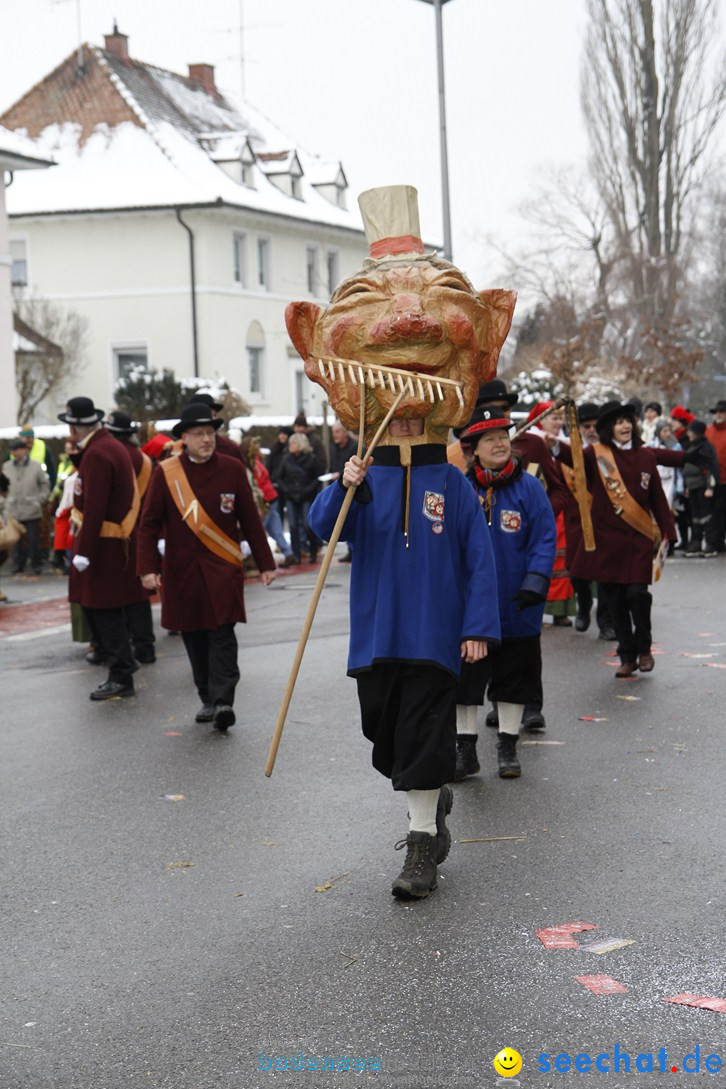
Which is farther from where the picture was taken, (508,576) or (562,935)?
(508,576)

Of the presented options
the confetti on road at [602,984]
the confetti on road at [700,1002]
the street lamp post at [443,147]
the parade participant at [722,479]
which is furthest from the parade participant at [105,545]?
the street lamp post at [443,147]

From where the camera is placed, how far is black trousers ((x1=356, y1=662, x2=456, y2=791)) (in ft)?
17.8

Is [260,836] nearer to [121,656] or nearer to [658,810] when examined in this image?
[658,810]

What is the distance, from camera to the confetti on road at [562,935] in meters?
4.78

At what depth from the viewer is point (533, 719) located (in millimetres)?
8141

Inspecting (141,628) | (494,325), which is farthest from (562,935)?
(141,628)

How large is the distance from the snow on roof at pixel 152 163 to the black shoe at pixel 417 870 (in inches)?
1444

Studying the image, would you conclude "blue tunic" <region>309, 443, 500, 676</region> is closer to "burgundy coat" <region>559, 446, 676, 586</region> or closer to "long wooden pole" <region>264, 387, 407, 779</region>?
"long wooden pole" <region>264, 387, 407, 779</region>

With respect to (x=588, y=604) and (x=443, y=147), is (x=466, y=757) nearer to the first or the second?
(x=588, y=604)

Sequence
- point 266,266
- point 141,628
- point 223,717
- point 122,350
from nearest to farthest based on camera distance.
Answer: point 223,717 < point 141,628 < point 122,350 < point 266,266

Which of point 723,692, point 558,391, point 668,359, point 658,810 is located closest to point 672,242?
point 668,359

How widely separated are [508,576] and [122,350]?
120 feet

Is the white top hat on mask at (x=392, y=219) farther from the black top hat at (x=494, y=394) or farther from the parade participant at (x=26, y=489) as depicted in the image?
the parade participant at (x=26, y=489)

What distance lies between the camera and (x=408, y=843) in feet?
17.9
